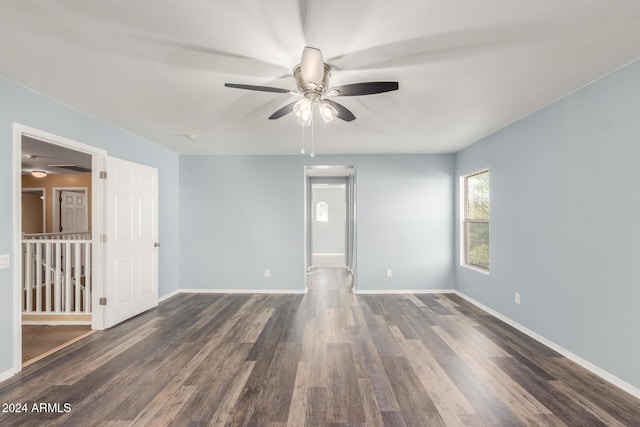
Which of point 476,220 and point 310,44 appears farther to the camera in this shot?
point 476,220

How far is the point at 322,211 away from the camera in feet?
33.9

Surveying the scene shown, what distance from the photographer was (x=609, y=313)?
231 centimetres

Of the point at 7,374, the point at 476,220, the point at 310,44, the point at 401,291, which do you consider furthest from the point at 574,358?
the point at 7,374

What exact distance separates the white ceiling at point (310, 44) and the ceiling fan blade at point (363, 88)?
0.23m

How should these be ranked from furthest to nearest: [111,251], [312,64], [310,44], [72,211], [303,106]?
[72,211], [111,251], [303,106], [310,44], [312,64]

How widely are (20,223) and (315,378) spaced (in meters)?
2.87

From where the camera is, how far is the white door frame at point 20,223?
244 cm

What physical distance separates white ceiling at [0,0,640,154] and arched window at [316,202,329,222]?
7.16 m

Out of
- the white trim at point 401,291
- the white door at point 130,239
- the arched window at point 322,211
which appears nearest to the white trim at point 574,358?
the white trim at point 401,291

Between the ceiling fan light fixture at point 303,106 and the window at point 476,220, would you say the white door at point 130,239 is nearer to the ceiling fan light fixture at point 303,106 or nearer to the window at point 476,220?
the ceiling fan light fixture at point 303,106

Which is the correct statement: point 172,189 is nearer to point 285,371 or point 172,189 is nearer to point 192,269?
A: point 192,269

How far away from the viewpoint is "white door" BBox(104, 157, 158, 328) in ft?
11.5

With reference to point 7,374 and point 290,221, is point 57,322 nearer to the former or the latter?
point 7,374

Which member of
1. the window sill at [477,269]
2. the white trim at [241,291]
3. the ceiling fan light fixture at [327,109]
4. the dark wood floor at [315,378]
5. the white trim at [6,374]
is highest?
the ceiling fan light fixture at [327,109]
